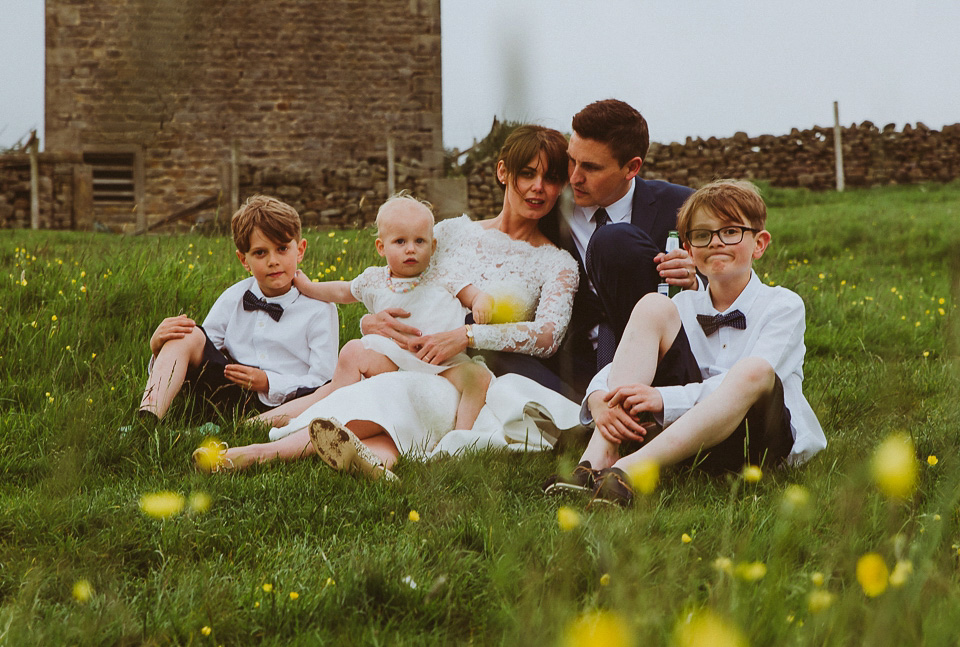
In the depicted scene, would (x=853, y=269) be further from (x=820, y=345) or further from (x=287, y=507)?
(x=287, y=507)

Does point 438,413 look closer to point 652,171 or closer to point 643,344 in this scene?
point 643,344

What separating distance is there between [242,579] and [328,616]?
29 cm

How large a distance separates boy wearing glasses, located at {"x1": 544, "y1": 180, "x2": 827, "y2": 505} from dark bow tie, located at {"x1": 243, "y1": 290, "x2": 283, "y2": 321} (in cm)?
125

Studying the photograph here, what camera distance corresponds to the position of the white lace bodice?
2.83 metres

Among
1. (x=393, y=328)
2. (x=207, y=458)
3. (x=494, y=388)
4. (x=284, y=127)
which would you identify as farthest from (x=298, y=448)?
(x=284, y=127)

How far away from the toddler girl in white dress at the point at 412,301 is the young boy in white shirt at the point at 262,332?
20 centimetres

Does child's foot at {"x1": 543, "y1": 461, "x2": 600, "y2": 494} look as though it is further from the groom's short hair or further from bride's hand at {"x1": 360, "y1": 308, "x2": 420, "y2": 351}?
the groom's short hair

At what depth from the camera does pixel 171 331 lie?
9.53 feet

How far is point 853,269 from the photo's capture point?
6.49 meters

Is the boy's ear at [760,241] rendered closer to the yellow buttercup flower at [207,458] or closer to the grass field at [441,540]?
the grass field at [441,540]

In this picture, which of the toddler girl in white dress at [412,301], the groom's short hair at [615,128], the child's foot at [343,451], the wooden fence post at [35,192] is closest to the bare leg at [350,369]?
the toddler girl in white dress at [412,301]

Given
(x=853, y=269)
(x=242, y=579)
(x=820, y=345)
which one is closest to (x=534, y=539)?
(x=242, y=579)

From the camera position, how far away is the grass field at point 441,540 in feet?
3.17

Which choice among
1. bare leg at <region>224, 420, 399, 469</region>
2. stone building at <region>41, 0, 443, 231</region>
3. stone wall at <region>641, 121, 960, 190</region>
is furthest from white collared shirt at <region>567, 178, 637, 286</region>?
stone wall at <region>641, 121, 960, 190</region>
